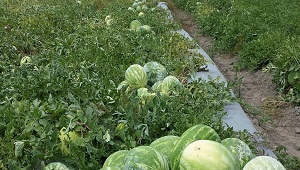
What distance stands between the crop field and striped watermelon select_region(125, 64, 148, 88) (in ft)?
0.04

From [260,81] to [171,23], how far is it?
264 centimetres

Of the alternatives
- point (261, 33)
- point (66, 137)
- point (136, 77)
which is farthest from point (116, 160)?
point (261, 33)

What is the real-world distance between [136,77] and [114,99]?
0.98 metres

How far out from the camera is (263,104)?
240 inches

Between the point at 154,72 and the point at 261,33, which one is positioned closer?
the point at 154,72

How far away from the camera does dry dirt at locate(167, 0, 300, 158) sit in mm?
4891

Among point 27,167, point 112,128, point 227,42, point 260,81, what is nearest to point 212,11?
point 227,42

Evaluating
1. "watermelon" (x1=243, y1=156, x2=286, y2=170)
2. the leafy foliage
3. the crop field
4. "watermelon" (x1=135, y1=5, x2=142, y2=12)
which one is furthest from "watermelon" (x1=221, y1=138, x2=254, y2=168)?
"watermelon" (x1=135, y1=5, x2=142, y2=12)

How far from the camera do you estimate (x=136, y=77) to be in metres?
4.46

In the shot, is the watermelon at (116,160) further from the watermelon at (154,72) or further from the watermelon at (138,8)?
the watermelon at (138,8)

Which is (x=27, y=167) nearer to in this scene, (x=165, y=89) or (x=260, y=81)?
(x=165, y=89)

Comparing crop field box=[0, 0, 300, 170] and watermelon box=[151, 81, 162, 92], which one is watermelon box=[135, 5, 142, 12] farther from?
watermelon box=[151, 81, 162, 92]

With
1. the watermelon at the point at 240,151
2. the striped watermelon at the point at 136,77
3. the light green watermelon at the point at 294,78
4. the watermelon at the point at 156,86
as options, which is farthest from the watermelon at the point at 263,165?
the light green watermelon at the point at 294,78

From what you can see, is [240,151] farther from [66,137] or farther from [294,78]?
[294,78]
